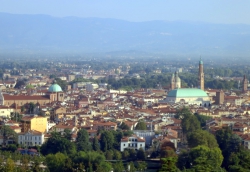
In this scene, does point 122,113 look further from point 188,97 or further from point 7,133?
point 188,97

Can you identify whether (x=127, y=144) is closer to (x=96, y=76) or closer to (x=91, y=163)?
(x=91, y=163)

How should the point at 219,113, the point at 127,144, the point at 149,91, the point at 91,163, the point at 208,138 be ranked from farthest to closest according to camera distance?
1. the point at 149,91
2. the point at 219,113
3. the point at 127,144
4. the point at 208,138
5. the point at 91,163

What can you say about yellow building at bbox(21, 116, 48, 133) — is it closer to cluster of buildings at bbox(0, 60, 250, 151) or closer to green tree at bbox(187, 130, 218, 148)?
cluster of buildings at bbox(0, 60, 250, 151)

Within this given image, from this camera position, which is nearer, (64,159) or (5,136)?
(64,159)

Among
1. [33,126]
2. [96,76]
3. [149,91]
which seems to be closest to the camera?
[33,126]

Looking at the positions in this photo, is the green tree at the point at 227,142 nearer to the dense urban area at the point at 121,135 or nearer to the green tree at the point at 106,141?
the dense urban area at the point at 121,135

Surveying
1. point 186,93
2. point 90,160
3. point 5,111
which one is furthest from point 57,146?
point 186,93

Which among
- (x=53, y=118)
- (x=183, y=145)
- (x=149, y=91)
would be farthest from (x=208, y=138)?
(x=149, y=91)
